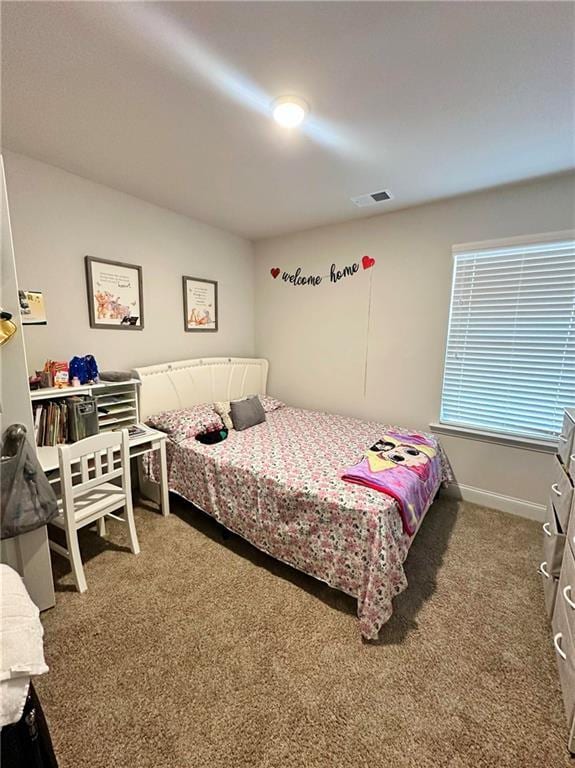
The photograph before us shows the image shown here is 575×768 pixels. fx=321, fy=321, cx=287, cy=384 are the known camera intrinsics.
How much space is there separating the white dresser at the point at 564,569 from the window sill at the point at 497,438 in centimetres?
60

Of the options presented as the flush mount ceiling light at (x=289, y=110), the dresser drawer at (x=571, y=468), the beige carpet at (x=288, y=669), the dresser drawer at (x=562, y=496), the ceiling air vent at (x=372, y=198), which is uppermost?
the ceiling air vent at (x=372, y=198)

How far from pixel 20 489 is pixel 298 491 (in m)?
1.35

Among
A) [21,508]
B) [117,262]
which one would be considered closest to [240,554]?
[21,508]

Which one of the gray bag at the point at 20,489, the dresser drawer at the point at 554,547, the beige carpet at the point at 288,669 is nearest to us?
the beige carpet at the point at 288,669

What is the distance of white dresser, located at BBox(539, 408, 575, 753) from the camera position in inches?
49.1

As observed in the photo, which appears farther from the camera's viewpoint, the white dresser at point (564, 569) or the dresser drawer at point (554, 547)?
the dresser drawer at point (554, 547)

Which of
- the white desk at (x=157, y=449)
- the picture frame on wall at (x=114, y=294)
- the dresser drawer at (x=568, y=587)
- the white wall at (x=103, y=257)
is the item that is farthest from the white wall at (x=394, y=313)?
the white desk at (x=157, y=449)

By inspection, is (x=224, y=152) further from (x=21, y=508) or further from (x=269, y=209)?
(x=21, y=508)

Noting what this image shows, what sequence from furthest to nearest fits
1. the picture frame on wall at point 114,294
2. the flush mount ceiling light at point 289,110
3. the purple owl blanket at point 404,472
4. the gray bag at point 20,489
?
the picture frame on wall at point 114,294
the purple owl blanket at point 404,472
the flush mount ceiling light at point 289,110
the gray bag at point 20,489

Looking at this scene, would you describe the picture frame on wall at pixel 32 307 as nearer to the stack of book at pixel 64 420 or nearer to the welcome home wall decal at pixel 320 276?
the stack of book at pixel 64 420

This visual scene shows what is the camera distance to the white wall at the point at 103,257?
2.18m

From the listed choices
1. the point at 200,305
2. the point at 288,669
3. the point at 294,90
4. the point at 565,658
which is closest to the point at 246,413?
the point at 200,305

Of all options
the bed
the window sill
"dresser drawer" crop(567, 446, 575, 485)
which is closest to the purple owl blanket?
the bed

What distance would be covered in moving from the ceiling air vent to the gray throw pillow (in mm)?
2013
